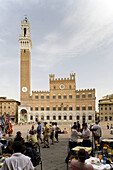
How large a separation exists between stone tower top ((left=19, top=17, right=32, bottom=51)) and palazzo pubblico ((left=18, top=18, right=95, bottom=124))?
996cm

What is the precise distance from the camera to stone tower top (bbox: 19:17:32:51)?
56.7 meters

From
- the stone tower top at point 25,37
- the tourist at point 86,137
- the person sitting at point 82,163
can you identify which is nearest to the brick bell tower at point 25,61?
the stone tower top at point 25,37

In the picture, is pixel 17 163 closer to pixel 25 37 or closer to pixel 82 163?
pixel 82 163

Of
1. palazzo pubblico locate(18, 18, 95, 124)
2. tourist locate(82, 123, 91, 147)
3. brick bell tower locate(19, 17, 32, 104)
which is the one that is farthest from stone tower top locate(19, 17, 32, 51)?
tourist locate(82, 123, 91, 147)

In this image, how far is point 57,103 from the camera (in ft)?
171

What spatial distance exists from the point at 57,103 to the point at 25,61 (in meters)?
17.6

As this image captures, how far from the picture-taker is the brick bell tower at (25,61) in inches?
2100

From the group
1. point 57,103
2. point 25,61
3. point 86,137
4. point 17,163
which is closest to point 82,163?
point 17,163

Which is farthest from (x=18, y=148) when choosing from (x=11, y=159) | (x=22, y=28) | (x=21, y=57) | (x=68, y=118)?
(x=22, y=28)

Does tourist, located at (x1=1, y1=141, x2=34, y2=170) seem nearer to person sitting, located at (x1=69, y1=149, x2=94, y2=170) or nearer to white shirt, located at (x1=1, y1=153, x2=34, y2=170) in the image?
white shirt, located at (x1=1, y1=153, x2=34, y2=170)

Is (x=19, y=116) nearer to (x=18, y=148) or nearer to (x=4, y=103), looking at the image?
(x=4, y=103)

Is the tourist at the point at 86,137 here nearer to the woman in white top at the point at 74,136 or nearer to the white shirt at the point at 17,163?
the woman in white top at the point at 74,136

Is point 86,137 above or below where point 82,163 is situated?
below

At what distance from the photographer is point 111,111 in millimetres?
55156
